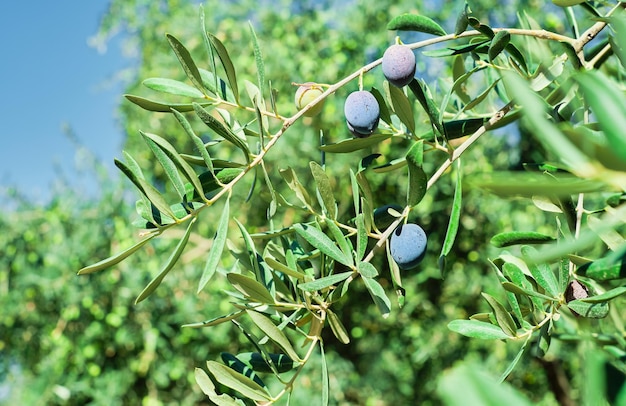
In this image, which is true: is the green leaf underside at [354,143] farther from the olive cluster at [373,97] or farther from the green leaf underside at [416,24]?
the green leaf underside at [416,24]

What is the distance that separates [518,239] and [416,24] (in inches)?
9.7

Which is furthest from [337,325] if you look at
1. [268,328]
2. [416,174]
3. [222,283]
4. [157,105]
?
[222,283]

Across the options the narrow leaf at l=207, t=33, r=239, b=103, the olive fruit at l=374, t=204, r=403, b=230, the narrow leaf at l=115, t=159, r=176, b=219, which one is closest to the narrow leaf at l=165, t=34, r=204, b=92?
the narrow leaf at l=207, t=33, r=239, b=103

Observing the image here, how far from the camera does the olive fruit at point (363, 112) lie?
25.3 inches

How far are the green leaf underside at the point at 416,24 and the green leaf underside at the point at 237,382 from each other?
0.38 m

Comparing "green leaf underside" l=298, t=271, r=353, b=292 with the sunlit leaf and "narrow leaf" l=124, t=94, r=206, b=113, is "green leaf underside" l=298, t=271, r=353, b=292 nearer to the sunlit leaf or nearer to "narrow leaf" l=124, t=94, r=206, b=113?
"narrow leaf" l=124, t=94, r=206, b=113

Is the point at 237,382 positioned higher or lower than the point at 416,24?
lower

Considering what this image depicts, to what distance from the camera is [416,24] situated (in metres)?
0.65

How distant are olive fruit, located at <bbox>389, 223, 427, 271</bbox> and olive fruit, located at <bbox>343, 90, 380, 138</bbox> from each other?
115 millimetres

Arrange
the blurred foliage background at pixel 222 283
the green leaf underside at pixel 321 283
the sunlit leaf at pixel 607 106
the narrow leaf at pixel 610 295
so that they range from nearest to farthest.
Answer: the sunlit leaf at pixel 607 106 → the narrow leaf at pixel 610 295 → the green leaf underside at pixel 321 283 → the blurred foliage background at pixel 222 283

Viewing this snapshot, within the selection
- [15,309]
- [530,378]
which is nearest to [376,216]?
[15,309]

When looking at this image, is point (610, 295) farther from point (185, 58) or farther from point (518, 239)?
point (185, 58)

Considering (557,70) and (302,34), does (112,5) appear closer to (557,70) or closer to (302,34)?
(302,34)

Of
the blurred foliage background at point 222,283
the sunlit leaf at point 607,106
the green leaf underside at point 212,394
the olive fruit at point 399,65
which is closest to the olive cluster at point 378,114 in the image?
the olive fruit at point 399,65
